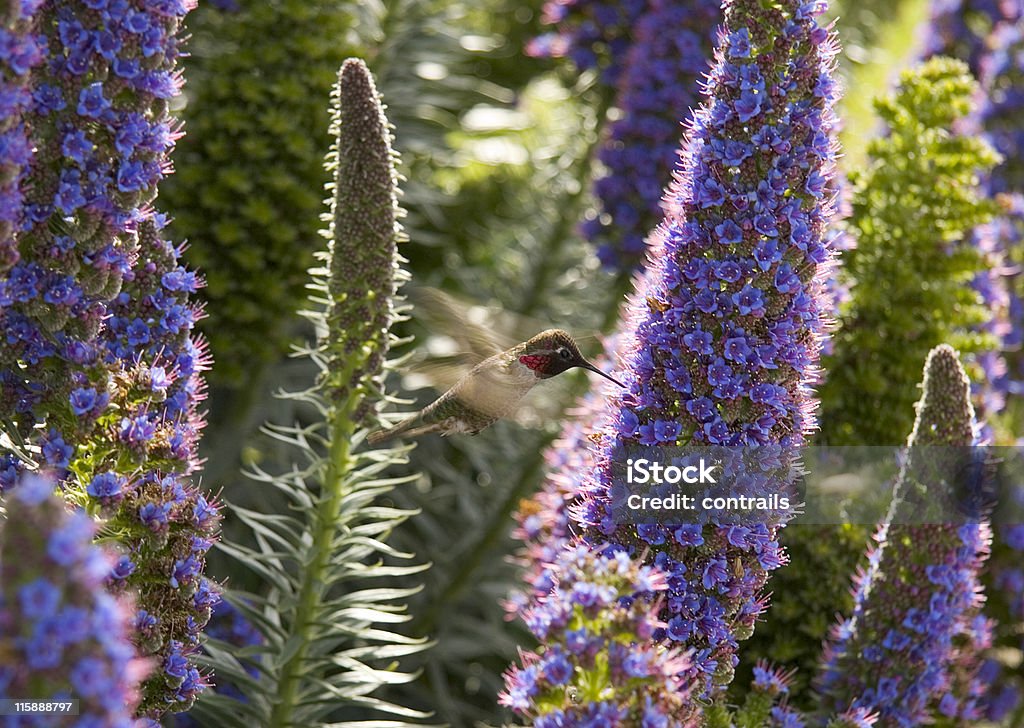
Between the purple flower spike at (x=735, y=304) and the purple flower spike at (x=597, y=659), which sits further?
the purple flower spike at (x=735, y=304)

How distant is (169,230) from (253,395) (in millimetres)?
815

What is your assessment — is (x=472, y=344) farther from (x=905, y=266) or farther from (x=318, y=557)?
(x=905, y=266)

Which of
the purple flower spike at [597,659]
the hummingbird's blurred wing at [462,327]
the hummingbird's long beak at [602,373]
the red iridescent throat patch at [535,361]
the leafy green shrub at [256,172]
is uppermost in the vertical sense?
the leafy green shrub at [256,172]

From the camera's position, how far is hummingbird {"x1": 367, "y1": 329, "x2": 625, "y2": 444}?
141 inches

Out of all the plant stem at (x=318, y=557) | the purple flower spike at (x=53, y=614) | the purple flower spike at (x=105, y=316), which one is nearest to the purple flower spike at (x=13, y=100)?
the purple flower spike at (x=105, y=316)

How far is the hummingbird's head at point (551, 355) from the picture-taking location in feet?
11.7

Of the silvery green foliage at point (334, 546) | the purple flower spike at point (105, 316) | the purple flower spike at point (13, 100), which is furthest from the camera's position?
the silvery green foliage at point (334, 546)

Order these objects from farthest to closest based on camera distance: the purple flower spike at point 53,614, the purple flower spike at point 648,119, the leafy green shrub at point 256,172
→ the purple flower spike at point 648,119, the leafy green shrub at point 256,172, the purple flower spike at point 53,614

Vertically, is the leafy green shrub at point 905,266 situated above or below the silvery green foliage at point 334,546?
above

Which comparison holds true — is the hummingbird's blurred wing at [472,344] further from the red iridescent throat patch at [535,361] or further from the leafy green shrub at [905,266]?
the leafy green shrub at [905,266]

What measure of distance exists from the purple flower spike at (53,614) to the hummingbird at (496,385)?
1763 mm

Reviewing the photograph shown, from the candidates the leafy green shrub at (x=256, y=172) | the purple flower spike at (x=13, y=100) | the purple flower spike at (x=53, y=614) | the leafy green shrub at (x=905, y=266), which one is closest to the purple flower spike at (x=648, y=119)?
A: the leafy green shrub at (x=905, y=266)

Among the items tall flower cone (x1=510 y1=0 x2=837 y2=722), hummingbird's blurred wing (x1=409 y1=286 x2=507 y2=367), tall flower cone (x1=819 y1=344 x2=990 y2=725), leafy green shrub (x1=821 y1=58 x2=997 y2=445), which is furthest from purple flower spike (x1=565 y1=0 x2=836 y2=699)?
leafy green shrub (x1=821 y1=58 x2=997 y2=445)

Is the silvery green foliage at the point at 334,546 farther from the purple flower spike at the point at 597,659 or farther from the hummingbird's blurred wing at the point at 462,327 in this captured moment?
the purple flower spike at the point at 597,659
